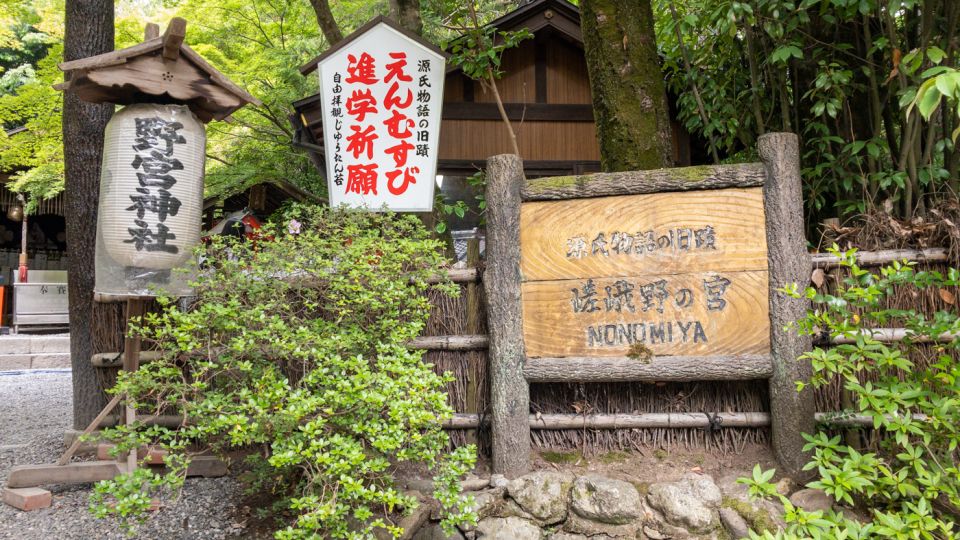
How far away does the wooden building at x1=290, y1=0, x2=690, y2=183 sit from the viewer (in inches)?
A: 331

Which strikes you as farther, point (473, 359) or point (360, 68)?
point (360, 68)

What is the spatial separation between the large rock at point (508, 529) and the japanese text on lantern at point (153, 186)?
2.85 metres

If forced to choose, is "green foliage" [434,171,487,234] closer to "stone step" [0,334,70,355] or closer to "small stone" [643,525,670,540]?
"small stone" [643,525,670,540]

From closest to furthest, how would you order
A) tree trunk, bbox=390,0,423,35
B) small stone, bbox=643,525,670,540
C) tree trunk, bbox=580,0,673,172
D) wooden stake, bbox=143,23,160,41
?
small stone, bbox=643,525,670,540 < wooden stake, bbox=143,23,160,41 < tree trunk, bbox=580,0,673,172 < tree trunk, bbox=390,0,423,35

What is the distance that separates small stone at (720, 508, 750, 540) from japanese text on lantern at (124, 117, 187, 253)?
13.3 feet

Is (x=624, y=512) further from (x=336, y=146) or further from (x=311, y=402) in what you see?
(x=336, y=146)

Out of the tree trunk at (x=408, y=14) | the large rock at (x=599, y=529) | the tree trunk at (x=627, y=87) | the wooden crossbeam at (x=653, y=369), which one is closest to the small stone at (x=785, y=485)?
the wooden crossbeam at (x=653, y=369)

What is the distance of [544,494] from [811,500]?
5.37 ft

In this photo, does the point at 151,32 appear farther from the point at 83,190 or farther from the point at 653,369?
the point at 653,369

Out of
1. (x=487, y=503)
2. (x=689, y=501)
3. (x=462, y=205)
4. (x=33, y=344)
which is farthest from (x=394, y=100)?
(x=33, y=344)

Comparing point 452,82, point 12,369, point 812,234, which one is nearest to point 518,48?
point 452,82

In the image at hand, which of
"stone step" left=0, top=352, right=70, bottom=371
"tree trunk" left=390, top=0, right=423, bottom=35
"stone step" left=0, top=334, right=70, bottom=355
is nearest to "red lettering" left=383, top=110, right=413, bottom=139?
"tree trunk" left=390, top=0, right=423, bottom=35

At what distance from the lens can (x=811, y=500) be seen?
364cm

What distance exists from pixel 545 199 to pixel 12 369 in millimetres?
12365
